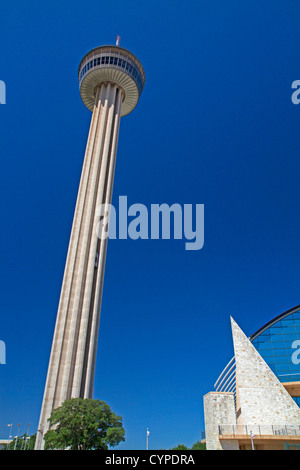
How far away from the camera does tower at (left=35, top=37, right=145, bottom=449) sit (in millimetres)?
39688

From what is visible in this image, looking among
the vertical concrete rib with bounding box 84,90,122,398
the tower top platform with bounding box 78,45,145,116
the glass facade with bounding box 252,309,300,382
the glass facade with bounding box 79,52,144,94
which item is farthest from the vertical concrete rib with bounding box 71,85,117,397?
the glass facade with bounding box 252,309,300,382

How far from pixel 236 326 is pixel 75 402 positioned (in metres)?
15.7

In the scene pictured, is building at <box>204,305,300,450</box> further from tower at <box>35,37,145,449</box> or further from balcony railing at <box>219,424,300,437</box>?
tower at <box>35,37,145,449</box>

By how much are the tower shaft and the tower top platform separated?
7.14 feet

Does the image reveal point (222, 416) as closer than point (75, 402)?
Yes

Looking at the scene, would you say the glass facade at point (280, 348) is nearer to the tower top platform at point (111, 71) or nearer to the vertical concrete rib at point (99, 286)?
the vertical concrete rib at point (99, 286)

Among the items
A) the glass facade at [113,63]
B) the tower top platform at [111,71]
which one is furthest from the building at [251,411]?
the glass facade at [113,63]

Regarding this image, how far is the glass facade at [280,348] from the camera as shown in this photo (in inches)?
1722

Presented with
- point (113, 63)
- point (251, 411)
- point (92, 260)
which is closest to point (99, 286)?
point (92, 260)

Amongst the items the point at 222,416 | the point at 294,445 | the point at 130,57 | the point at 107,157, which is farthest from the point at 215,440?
the point at 130,57

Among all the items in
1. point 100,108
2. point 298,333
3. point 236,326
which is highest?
point 100,108
